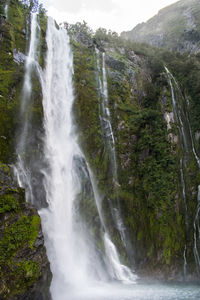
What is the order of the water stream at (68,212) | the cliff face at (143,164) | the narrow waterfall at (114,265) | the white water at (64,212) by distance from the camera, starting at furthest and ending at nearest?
the cliff face at (143,164), the narrow waterfall at (114,265), the white water at (64,212), the water stream at (68,212)

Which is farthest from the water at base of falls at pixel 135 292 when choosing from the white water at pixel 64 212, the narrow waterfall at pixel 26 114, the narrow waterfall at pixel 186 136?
the narrow waterfall at pixel 26 114

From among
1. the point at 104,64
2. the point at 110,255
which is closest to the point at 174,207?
the point at 110,255

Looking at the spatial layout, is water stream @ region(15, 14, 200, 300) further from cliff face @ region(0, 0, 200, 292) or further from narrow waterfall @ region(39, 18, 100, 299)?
cliff face @ region(0, 0, 200, 292)

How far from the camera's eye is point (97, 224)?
11.7 metres

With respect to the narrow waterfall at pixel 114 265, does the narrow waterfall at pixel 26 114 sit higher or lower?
higher

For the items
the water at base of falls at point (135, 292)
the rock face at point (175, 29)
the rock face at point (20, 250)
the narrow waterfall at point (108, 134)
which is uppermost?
the rock face at point (175, 29)

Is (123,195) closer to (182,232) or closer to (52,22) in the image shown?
(182,232)

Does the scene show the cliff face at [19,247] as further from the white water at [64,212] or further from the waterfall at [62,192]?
the white water at [64,212]

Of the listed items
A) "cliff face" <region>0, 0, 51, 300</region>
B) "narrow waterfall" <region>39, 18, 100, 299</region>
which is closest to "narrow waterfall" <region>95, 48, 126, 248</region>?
"narrow waterfall" <region>39, 18, 100, 299</region>

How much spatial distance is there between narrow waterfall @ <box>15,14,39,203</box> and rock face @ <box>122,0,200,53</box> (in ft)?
97.8

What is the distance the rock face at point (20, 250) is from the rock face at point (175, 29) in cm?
3770

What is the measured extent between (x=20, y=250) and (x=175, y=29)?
179 feet

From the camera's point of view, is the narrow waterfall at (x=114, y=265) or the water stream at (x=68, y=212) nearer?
the water stream at (x=68, y=212)

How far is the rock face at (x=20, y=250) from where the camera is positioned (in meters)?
6.01
